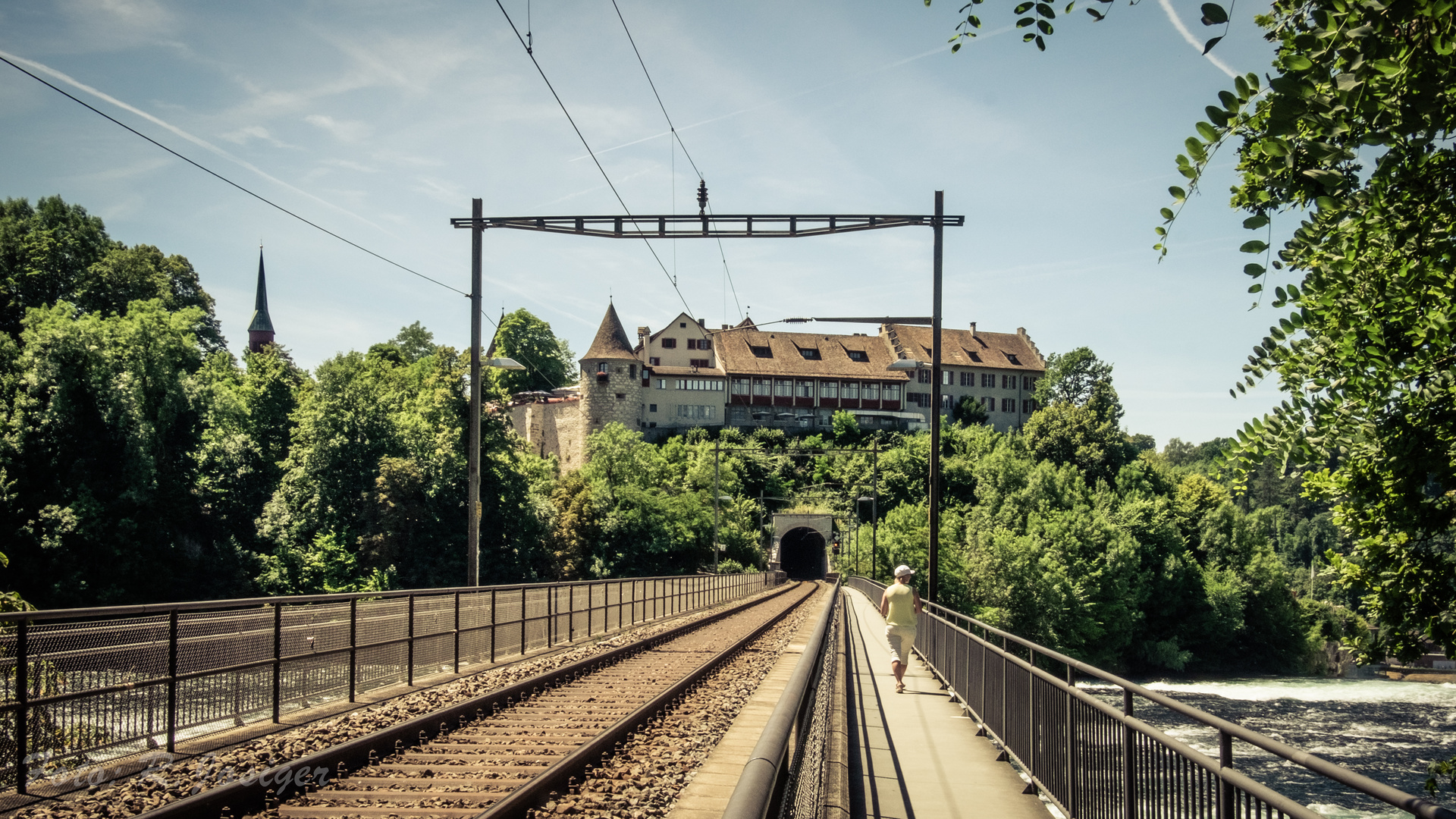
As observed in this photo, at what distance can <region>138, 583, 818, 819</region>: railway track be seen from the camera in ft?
23.1

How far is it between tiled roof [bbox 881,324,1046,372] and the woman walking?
108m

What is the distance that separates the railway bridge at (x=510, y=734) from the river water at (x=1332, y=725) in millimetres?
21624

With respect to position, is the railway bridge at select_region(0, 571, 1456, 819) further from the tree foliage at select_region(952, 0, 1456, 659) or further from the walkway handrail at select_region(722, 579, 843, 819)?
the tree foliage at select_region(952, 0, 1456, 659)

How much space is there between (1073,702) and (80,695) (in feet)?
24.7

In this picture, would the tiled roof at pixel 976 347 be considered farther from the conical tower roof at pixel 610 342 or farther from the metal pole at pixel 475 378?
the metal pole at pixel 475 378

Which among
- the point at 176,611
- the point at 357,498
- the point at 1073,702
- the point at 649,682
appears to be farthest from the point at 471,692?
the point at 357,498

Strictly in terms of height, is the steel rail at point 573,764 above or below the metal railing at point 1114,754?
below

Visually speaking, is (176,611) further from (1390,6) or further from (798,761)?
(1390,6)

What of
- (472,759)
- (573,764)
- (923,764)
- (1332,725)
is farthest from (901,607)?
(1332,725)

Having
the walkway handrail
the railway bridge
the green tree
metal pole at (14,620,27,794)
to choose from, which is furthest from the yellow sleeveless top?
the green tree

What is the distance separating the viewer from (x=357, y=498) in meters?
58.2

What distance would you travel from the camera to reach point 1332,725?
169 ft

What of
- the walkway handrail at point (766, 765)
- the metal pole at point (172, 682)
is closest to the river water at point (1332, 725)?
the metal pole at point (172, 682)

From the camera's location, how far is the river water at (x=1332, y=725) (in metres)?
37.0
